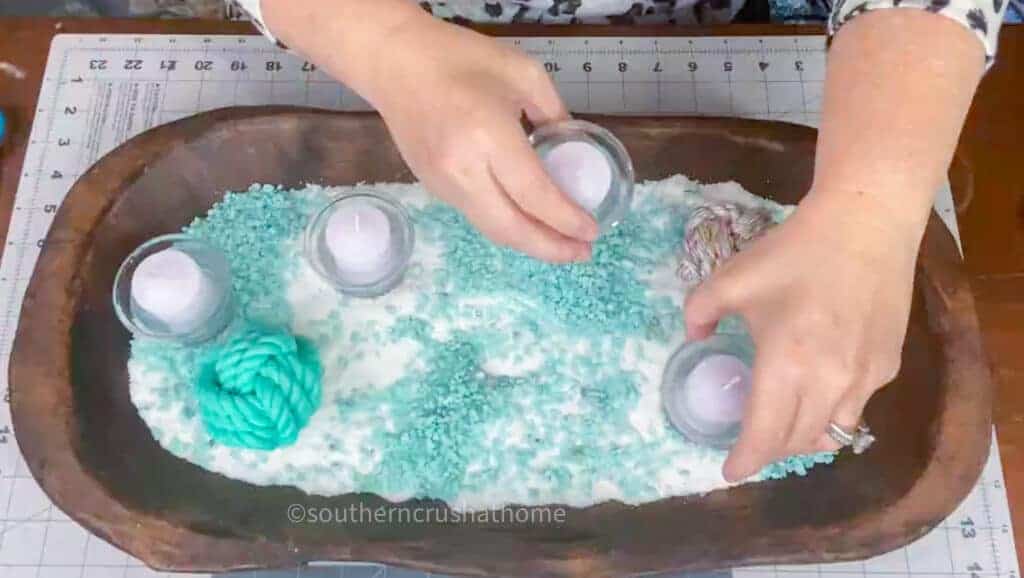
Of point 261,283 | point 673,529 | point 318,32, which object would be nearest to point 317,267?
point 261,283

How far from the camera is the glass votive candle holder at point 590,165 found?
559 millimetres

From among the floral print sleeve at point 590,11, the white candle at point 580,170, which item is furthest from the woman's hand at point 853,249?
the floral print sleeve at point 590,11

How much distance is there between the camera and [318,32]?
20.9 inches

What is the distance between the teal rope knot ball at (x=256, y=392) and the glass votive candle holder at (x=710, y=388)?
228mm

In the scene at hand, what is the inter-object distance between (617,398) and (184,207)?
319mm

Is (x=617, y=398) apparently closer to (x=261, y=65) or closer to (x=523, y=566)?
(x=523, y=566)

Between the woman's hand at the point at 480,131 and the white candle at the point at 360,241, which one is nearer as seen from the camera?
the woman's hand at the point at 480,131

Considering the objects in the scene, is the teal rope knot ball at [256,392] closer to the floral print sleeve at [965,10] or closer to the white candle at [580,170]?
the white candle at [580,170]

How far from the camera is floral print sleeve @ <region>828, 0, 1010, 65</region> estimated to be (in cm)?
49

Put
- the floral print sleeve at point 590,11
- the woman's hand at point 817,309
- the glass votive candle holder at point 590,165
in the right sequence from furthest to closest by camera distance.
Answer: the floral print sleeve at point 590,11 < the glass votive candle holder at point 590,165 < the woman's hand at point 817,309

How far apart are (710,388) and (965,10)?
25 centimetres

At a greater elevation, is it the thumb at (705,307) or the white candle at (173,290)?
the white candle at (173,290)

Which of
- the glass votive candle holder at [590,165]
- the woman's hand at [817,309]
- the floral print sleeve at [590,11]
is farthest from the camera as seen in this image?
the floral print sleeve at [590,11]

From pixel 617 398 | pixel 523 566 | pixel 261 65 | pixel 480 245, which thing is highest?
pixel 261 65
